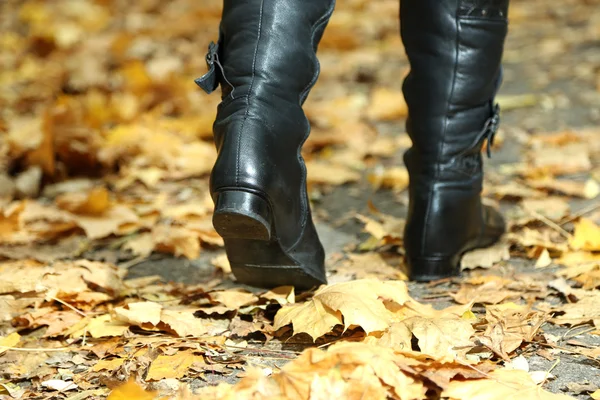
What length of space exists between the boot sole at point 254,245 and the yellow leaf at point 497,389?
51 centimetres

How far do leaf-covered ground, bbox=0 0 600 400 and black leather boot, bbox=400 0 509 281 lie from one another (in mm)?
98

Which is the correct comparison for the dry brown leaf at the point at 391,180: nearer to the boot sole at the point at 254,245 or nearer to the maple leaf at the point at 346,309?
the boot sole at the point at 254,245

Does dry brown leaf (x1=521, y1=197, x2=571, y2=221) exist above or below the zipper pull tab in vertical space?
below

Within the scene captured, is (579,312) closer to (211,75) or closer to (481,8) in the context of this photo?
(481,8)

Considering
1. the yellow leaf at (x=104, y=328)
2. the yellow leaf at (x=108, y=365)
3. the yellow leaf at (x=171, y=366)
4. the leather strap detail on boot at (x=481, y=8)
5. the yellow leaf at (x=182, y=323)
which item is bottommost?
the yellow leaf at (x=108, y=365)

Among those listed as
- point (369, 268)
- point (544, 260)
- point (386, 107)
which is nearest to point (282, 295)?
point (369, 268)

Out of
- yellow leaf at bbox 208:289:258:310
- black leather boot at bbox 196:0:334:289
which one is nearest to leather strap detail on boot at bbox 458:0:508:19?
black leather boot at bbox 196:0:334:289

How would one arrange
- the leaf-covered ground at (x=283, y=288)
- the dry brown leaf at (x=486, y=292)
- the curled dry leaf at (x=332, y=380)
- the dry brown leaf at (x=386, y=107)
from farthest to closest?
the dry brown leaf at (x=386, y=107) < the dry brown leaf at (x=486, y=292) < the leaf-covered ground at (x=283, y=288) < the curled dry leaf at (x=332, y=380)

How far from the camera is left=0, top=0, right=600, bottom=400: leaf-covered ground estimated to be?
4.59 feet

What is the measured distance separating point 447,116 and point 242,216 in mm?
630

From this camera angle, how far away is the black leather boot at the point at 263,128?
5.03 ft

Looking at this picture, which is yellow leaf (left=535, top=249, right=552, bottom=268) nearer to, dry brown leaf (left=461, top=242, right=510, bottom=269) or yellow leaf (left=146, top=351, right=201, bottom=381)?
dry brown leaf (left=461, top=242, right=510, bottom=269)

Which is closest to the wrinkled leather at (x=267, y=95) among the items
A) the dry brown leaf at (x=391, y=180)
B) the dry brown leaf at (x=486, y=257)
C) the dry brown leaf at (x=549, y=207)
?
the dry brown leaf at (x=486, y=257)

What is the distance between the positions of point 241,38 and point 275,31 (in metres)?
0.08
